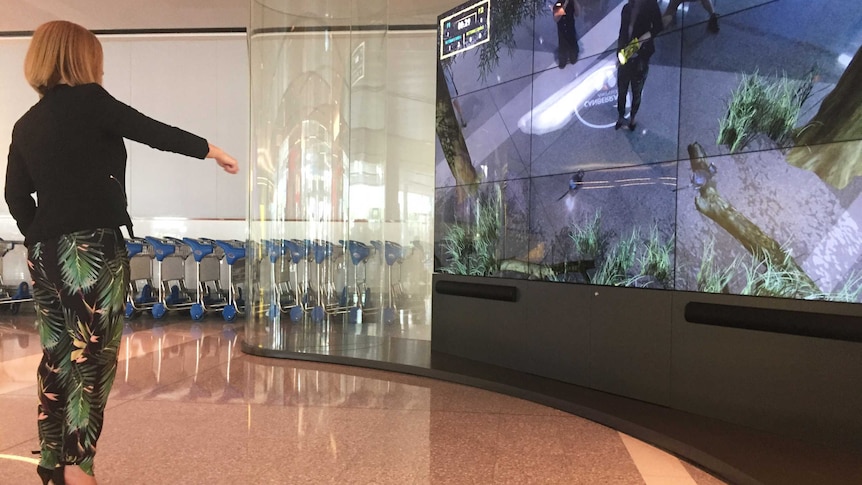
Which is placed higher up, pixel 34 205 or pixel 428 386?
pixel 34 205

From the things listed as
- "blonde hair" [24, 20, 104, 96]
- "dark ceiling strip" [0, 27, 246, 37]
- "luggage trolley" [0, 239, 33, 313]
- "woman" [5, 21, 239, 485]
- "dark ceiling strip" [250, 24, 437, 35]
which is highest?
"dark ceiling strip" [0, 27, 246, 37]

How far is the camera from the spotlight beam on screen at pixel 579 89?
11.6 ft

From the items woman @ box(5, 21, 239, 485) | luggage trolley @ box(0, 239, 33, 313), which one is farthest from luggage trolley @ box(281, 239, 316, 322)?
luggage trolley @ box(0, 239, 33, 313)

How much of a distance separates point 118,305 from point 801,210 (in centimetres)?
275

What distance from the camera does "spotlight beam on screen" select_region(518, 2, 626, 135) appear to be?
11.6 ft

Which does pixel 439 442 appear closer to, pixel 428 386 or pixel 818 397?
pixel 428 386

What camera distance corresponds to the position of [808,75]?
2557mm

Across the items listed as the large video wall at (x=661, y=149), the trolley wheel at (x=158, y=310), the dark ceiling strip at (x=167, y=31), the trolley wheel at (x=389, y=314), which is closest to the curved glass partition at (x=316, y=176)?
the trolley wheel at (x=389, y=314)

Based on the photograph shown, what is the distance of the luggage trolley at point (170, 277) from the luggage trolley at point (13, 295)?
1.55 m

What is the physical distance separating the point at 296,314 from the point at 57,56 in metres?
3.24

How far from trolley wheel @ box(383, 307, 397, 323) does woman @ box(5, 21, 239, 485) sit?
3531 mm

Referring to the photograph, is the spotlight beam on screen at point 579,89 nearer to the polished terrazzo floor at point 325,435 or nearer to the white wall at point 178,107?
the polished terrazzo floor at point 325,435

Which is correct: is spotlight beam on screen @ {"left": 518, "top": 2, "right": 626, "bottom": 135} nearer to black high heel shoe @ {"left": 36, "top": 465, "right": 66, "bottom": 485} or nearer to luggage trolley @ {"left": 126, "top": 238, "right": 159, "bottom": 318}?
black high heel shoe @ {"left": 36, "top": 465, "right": 66, "bottom": 485}

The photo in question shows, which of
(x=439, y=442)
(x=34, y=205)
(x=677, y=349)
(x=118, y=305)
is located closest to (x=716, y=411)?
(x=677, y=349)
